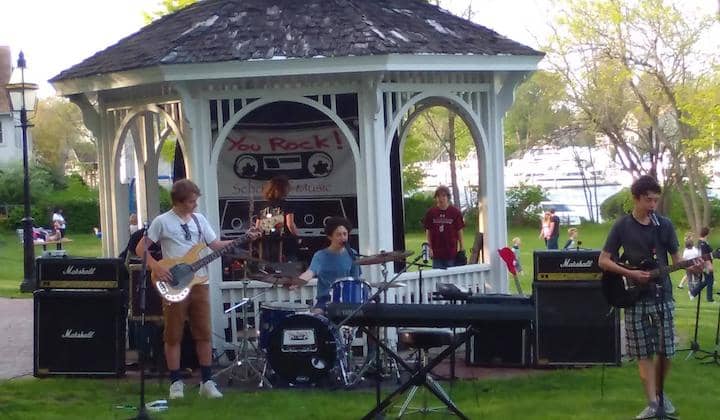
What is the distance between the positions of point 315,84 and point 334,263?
206 cm

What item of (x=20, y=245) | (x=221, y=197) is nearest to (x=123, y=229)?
(x=221, y=197)

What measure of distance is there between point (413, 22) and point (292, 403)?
4.57 meters

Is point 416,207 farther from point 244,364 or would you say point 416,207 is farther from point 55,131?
point 244,364

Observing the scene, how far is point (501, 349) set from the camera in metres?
10.9

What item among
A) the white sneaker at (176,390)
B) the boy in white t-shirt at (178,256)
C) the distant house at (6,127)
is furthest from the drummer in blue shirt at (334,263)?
the distant house at (6,127)

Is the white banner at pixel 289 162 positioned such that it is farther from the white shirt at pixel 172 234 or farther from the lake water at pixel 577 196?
the lake water at pixel 577 196

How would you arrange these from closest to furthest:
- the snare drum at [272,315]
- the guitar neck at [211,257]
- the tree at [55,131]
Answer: the guitar neck at [211,257], the snare drum at [272,315], the tree at [55,131]

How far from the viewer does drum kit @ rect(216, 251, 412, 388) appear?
950 cm

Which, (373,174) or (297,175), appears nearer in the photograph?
(373,174)

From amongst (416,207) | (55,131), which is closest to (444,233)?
(416,207)

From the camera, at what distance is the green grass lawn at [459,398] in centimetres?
855

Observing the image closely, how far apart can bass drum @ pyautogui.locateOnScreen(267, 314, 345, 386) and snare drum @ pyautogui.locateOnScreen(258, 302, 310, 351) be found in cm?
7

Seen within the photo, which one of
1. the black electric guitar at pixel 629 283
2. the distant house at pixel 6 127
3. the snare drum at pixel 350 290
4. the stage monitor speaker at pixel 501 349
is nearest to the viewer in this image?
the black electric guitar at pixel 629 283

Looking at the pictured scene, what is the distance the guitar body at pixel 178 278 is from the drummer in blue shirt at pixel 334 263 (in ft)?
4.04
